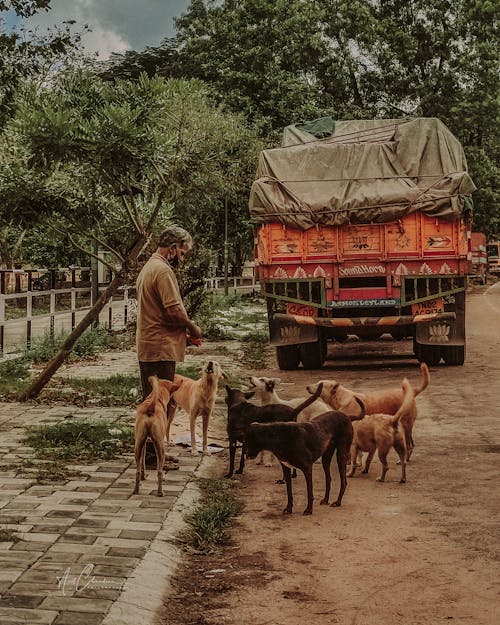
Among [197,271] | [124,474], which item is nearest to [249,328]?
[197,271]

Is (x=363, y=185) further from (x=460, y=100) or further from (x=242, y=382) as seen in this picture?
(x=460, y=100)

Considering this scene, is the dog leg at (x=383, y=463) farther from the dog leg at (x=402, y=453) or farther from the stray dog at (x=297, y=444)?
the stray dog at (x=297, y=444)

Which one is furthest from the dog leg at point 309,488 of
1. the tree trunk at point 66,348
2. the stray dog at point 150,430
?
the tree trunk at point 66,348

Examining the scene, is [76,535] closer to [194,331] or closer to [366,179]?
[194,331]

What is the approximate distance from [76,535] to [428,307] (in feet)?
31.1

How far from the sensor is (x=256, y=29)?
124ft

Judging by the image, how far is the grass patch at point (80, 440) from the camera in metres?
7.97

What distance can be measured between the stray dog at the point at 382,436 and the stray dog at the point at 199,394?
1.31m

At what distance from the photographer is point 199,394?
8.04 metres

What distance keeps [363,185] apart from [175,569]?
32.8 ft

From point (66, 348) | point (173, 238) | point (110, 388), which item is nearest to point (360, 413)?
point (173, 238)

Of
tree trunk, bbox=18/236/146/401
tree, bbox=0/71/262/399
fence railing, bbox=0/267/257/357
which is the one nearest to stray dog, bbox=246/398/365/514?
tree, bbox=0/71/262/399

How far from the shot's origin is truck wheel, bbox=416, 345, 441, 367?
15.0 m

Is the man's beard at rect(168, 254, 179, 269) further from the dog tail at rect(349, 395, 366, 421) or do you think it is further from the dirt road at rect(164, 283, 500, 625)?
the dog tail at rect(349, 395, 366, 421)
